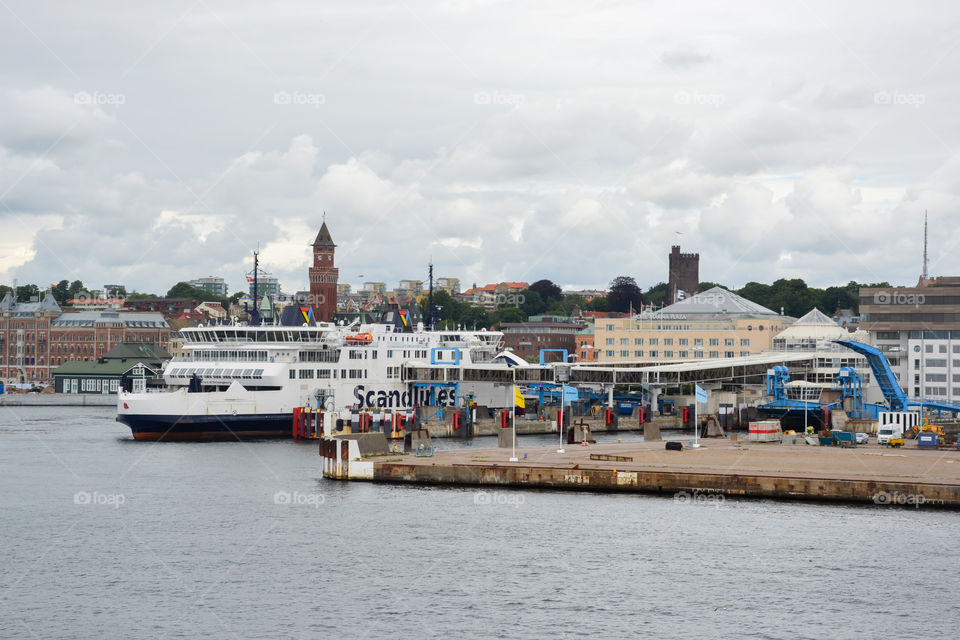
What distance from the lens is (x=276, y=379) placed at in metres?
85.4

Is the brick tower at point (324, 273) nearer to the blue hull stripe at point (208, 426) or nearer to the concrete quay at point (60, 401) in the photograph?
the concrete quay at point (60, 401)

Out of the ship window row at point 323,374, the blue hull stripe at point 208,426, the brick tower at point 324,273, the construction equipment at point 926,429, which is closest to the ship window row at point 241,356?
the ship window row at point 323,374

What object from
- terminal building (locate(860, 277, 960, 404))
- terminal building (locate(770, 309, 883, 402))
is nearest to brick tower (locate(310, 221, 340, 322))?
terminal building (locate(770, 309, 883, 402))

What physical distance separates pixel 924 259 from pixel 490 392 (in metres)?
62.4

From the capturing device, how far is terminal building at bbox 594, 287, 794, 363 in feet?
449

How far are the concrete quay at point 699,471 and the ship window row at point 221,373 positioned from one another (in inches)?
1089

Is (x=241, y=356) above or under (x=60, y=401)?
above

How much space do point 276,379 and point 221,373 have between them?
398 cm

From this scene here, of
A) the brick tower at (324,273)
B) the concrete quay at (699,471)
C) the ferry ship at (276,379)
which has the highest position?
the brick tower at (324,273)

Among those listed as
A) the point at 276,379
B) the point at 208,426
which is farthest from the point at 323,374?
the point at 208,426

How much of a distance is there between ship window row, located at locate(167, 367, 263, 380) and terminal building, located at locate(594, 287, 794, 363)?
6179cm

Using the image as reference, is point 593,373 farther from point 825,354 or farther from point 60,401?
point 60,401

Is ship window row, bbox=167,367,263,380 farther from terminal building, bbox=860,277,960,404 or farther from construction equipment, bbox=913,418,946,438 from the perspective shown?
terminal building, bbox=860,277,960,404

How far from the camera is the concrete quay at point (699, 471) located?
1917 inches
